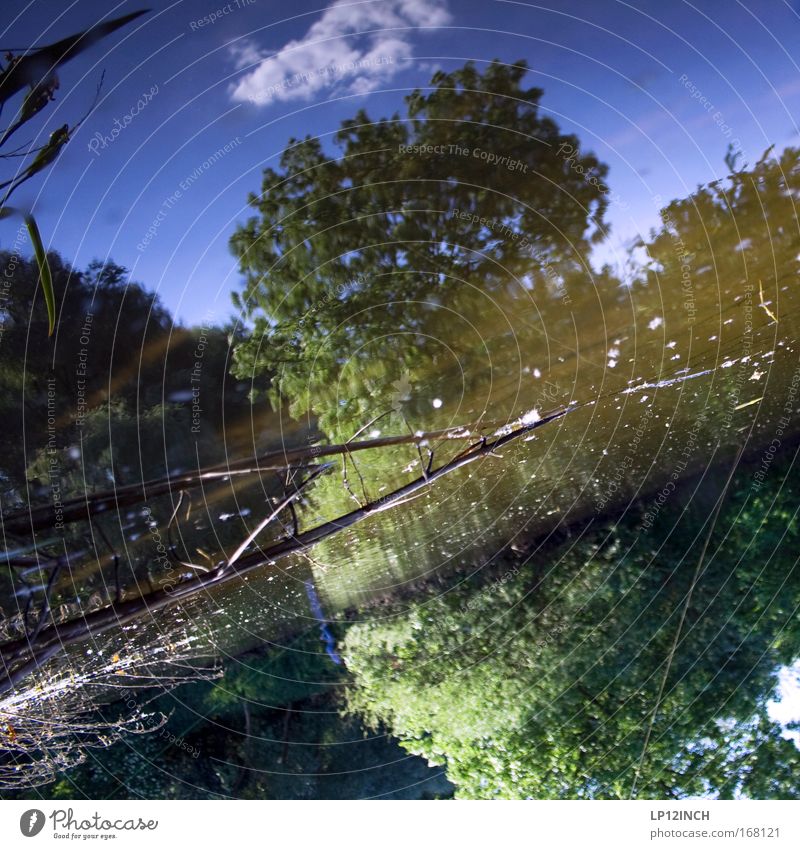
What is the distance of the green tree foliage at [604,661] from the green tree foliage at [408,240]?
19.9 inches

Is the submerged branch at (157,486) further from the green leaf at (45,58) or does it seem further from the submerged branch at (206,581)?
the green leaf at (45,58)

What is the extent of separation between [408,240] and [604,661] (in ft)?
3.21

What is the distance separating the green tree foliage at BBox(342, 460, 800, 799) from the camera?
4.69ft

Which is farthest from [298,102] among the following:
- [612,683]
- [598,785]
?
[598,785]

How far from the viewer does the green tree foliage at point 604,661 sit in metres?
1.43

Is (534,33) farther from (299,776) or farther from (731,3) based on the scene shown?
(299,776)

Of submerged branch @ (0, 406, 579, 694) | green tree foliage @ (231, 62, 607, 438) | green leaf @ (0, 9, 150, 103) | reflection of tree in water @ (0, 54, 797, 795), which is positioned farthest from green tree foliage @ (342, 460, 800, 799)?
green leaf @ (0, 9, 150, 103)

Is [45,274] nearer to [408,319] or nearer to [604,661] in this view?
[408,319]

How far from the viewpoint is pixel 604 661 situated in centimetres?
144

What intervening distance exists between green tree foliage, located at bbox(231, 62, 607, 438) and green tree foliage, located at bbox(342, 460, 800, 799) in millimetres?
506

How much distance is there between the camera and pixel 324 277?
125 centimetres

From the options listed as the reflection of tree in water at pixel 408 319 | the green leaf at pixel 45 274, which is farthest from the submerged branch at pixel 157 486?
the green leaf at pixel 45 274

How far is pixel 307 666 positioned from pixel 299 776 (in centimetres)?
24

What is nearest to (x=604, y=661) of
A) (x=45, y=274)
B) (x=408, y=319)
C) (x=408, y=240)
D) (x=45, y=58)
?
(x=408, y=319)
